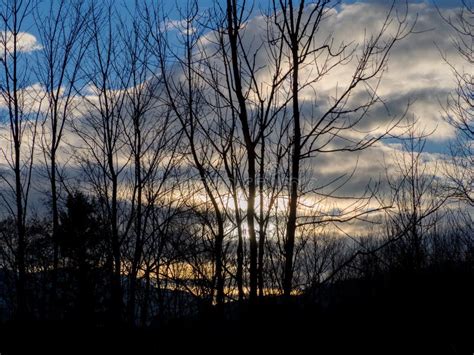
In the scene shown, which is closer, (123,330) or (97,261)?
(123,330)

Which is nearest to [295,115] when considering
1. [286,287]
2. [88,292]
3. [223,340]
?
[286,287]

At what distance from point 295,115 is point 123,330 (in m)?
5.36

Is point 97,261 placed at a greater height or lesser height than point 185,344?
greater

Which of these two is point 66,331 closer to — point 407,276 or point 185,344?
point 185,344

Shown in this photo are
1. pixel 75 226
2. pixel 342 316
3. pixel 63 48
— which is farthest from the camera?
pixel 75 226

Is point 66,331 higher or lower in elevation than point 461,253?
lower

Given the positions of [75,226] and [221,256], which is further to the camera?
[75,226]

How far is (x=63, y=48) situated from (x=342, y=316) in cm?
969

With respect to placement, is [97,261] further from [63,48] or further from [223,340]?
[223,340]

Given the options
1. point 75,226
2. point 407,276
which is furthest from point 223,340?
point 75,226

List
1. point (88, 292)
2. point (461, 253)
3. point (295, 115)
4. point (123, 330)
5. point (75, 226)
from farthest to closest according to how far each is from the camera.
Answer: point (75, 226) < point (88, 292) < point (461, 253) < point (123, 330) < point (295, 115)

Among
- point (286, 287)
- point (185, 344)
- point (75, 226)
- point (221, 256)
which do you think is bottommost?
point (185, 344)

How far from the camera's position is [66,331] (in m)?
8.87

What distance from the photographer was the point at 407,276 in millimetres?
9234
